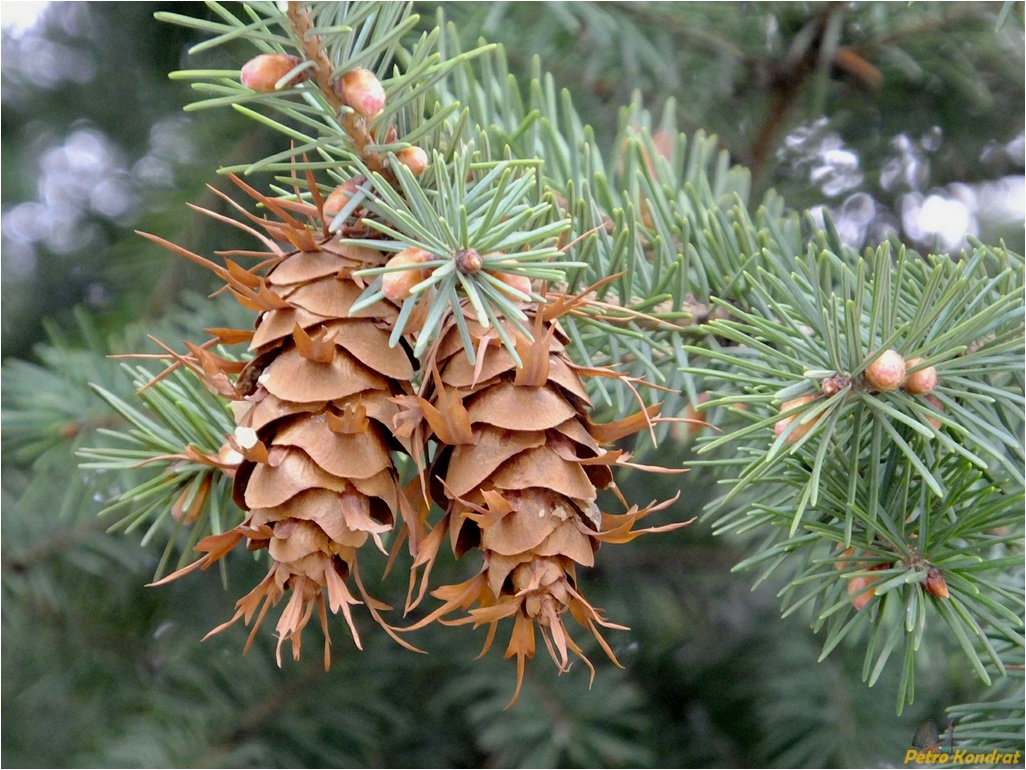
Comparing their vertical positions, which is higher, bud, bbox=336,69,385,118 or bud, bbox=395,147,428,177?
bud, bbox=336,69,385,118

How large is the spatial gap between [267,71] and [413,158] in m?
0.07

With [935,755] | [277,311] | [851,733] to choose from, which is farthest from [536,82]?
[851,733]

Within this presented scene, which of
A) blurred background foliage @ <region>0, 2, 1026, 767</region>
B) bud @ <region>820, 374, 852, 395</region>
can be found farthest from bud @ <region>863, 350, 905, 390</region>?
blurred background foliage @ <region>0, 2, 1026, 767</region>

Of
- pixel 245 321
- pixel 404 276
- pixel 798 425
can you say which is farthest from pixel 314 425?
pixel 245 321

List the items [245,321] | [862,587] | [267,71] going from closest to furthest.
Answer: [267,71]
[862,587]
[245,321]

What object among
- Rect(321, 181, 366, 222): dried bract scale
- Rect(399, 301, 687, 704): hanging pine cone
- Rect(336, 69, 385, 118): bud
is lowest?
Rect(399, 301, 687, 704): hanging pine cone

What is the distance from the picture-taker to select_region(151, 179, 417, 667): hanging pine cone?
1.02ft

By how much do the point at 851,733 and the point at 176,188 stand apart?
35.3 inches

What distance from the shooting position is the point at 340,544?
1.03 feet

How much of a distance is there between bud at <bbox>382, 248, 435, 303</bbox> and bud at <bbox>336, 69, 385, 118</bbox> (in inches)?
2.2

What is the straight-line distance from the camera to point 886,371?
35 centimetres

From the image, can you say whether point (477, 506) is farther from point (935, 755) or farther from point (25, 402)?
point (25, 402)

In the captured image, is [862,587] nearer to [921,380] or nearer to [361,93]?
[921,380]

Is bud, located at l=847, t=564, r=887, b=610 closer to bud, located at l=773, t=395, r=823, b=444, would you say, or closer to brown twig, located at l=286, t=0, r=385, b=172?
bud, located at l=773, t=395, r=823, b=444
